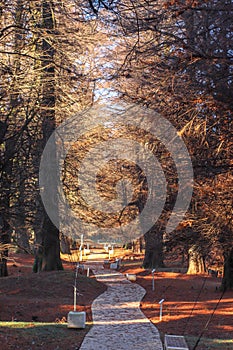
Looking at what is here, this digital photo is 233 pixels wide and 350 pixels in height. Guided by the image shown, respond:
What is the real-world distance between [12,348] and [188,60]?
17.1ft

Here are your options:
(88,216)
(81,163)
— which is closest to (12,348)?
(81,163)

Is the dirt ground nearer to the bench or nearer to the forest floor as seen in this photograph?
the forest floor

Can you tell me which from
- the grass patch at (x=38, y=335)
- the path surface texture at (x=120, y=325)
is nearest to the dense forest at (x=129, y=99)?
the grass patch at (x=38, y=335)

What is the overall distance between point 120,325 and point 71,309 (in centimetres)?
281

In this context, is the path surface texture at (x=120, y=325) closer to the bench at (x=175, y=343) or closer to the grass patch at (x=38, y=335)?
the grass patch at (x=38, y=335)

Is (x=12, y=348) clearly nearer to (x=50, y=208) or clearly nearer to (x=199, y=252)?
(x=199, y=252)

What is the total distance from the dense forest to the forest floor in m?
1.64

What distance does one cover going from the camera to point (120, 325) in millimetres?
11508

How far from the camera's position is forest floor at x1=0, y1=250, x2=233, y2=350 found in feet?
29.4

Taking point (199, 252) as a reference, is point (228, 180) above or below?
above

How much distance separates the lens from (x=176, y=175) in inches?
424

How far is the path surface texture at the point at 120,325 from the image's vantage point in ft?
29.8

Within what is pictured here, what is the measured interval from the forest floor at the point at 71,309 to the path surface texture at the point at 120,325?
246 millimetres

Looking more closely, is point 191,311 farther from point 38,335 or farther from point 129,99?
point 129,99
